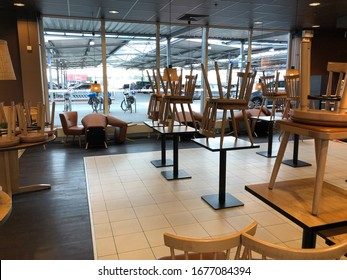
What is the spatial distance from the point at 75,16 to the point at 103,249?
6255 millimetres

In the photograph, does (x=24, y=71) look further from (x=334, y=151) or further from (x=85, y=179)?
(x=334, y=151)

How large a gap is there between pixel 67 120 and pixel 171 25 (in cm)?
381

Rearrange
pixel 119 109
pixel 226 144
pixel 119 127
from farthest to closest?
pixel 119 109
pixel 119 127
pixel 226 144

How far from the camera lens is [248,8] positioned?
6.48 metres

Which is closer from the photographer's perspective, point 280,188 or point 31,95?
point 280,188

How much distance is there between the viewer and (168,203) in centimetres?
392

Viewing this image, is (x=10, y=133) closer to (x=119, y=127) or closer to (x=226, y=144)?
(x=226, y=144)

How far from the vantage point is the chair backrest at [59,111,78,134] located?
7.14 meters

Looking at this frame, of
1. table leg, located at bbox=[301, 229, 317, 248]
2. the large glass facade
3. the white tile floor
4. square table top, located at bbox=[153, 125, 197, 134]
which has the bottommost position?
the white tile floor

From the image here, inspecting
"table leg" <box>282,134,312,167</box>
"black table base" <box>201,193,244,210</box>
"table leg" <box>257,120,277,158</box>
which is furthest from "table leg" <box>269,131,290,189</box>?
"table leg" <box>257,120,277,158</box>

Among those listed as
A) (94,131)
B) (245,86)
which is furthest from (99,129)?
(245,86)

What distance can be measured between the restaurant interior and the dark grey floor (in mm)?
22

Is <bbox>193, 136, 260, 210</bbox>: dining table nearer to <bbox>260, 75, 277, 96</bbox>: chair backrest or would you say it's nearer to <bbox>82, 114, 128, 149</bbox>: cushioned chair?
<bbox>260, 75, 277, 96</bbox>: chair backrest
